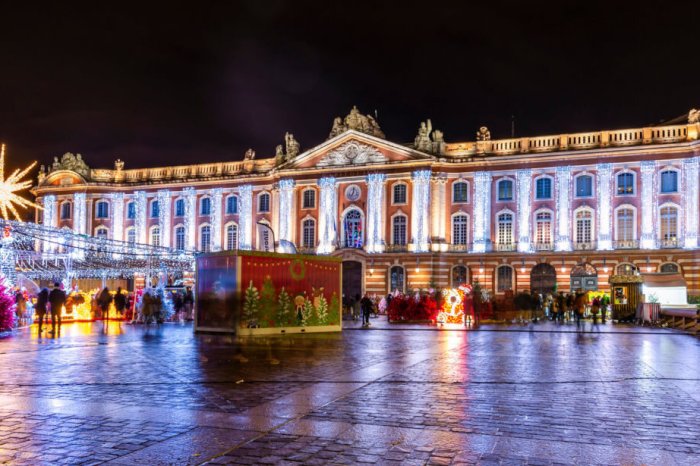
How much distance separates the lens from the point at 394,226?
52438mm

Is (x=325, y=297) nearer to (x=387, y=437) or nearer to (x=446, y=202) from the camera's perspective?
(x=387, y=437)

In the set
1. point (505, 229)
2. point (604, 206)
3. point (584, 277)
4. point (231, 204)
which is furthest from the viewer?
point (231, 204)

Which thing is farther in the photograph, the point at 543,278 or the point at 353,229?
the point at 353,229

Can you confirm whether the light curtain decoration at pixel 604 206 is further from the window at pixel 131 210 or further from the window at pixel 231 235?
the window at pixel 131 210

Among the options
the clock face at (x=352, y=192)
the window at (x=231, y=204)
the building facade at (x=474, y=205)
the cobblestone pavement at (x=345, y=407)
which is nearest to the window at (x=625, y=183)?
the building facade at (x=474, y=205)

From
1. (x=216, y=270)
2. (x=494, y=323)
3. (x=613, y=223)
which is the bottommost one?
(x=494, y=323)

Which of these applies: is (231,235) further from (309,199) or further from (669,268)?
(669,268)

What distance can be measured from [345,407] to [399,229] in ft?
141

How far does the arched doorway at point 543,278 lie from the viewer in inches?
1946

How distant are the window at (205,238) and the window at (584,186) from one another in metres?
27.9

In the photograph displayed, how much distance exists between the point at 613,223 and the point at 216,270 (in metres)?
32.4

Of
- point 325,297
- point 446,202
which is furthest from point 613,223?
point 325,297

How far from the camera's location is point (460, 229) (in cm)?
5159

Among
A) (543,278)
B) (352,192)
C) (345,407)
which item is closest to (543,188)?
(543,278)
